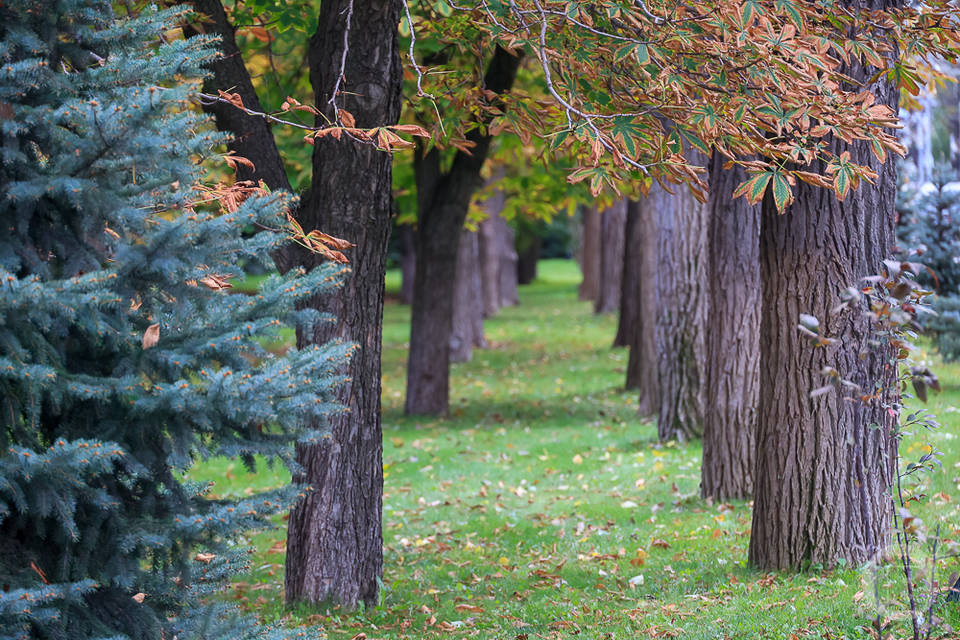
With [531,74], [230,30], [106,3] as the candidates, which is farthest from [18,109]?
[531,74]

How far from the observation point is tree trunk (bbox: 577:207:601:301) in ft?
104

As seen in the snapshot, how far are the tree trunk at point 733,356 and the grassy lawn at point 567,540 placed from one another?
1.11 ft

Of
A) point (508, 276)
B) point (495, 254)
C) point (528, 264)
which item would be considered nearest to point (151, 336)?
point (495, 254)

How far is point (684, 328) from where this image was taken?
1036 cm

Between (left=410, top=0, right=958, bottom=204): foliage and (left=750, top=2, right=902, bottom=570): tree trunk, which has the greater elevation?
(left=410, top=0, right=958, bottom=204): foliage

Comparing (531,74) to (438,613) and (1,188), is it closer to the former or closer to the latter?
(438,613)

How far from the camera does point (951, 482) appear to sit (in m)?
7.24

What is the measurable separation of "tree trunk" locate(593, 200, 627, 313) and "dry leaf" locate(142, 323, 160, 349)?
20578 mm

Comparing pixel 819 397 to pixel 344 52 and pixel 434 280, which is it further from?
pixel 434 280

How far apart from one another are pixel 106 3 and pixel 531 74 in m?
11.2

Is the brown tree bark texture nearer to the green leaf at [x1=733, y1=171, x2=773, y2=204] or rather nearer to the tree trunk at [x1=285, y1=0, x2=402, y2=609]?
the tree trunk at [x1=285, y1=0, x2=402, y2=609]

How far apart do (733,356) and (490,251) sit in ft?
66.2

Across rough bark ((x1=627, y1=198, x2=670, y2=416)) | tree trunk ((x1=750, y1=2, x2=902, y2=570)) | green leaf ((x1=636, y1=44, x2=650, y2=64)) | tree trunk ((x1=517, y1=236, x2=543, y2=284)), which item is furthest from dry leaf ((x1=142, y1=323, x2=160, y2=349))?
tree trunk ((x1=517, y1=236, x2=543, y2=284))

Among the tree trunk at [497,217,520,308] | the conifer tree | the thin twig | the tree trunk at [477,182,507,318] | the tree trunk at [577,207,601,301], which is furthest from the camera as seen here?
the tree trunk at [497,217,520,308]
